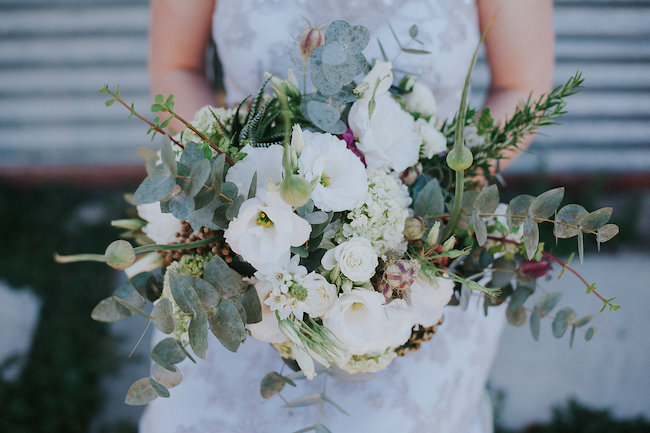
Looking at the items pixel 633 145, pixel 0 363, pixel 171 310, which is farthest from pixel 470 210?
pixel 633 145

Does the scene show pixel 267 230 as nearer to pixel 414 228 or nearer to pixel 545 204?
pixel 414 228

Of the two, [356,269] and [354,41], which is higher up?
[354,41]

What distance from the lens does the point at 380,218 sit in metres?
0.63

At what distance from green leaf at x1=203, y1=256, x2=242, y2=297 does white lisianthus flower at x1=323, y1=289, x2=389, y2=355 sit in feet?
0.40

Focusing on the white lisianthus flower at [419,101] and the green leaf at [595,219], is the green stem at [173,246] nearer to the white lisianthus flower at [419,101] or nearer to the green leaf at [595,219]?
the white lisianthus flower at [419,101]

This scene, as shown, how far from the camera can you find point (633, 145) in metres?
2.36

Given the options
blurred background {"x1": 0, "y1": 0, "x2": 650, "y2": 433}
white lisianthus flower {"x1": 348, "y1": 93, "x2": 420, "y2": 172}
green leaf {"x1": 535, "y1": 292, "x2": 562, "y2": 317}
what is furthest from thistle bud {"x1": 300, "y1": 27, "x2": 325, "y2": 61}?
blurred background {"x1": 0, "y1": 0, "x2": 650, "y2": 433}

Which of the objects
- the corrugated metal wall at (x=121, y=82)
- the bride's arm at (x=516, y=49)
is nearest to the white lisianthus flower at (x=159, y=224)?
the bride's arm at (x=516, y=49)

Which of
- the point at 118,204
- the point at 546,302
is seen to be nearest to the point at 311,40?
the point at 546,302

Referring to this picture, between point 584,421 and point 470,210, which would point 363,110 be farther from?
point 584,421

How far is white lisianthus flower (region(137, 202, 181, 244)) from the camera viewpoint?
2.34 ft

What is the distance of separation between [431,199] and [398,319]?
175 millimetres

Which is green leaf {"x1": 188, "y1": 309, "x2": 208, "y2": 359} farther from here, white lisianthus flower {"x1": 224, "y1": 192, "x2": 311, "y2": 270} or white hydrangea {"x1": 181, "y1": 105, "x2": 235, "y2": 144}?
white hydrangea {"x1": 181, "y1": 105, "x2": 235, "y2": 144}

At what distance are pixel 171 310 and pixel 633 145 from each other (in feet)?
7.98
